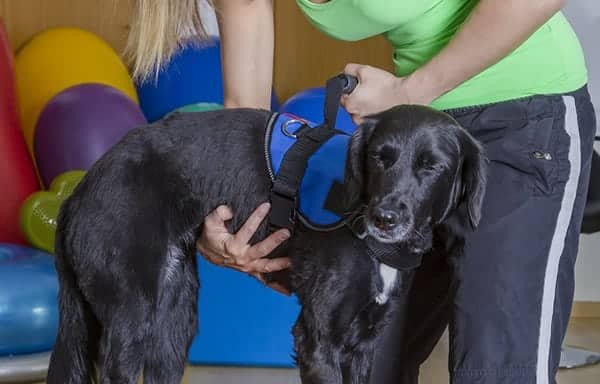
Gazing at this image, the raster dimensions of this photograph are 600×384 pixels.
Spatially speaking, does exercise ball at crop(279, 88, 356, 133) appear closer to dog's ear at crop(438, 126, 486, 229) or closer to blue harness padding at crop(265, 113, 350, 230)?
blue harness padding at crop(265, 113, 350, 230)

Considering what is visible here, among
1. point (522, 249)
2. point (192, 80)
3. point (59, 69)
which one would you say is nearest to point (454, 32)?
point (522, 249)

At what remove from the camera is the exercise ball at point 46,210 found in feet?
8.18

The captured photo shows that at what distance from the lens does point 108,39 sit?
340 cm

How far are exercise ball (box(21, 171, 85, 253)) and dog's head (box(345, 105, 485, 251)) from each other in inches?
56.0

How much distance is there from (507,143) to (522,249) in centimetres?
14

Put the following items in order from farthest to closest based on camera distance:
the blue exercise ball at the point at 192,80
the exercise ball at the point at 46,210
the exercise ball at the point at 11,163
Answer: the blue exercise ball at the point at 192,80 → the exercise ball at the point at 11,163 → the exercise ball at the point at 46,210

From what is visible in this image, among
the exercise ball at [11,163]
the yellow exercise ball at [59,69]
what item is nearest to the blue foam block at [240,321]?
the exercise ball at [11,163]

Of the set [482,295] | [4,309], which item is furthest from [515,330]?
[4,309]

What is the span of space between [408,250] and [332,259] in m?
0.10

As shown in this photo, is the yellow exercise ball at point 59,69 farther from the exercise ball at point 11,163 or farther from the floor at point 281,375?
the floor at point 281,375

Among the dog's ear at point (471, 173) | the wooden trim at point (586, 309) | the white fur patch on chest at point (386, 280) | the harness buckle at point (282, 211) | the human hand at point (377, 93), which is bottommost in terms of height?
the wooden trim at point (586, 309)

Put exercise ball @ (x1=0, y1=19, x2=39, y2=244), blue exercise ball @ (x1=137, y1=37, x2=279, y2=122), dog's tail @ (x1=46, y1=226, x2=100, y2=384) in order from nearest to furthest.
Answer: dog's tail @ (x1=46, y1=226, x2=100, y2=384), exercise ball @ (x1=0, y1=19, x2=39, y2=244), blue exercise ball @ (x1=137, y1=37, x2=279, y2=122)

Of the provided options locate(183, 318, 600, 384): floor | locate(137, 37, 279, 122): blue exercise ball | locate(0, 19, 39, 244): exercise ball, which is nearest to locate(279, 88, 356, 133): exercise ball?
locate(137, 37, 279, 122): blue exercise ball

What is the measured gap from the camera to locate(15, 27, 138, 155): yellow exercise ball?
295cm
